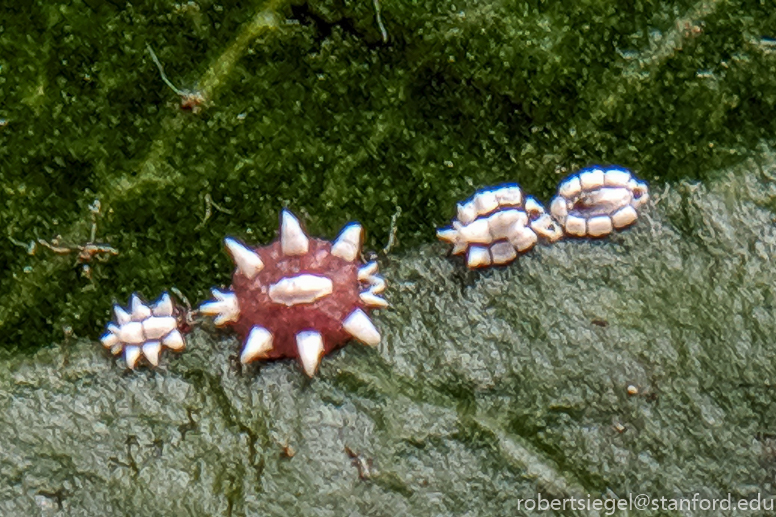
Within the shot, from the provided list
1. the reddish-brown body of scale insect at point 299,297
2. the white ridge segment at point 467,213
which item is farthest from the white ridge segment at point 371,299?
the white ridge segment at point 467,213

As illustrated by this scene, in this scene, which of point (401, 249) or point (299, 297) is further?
point (401, 249)

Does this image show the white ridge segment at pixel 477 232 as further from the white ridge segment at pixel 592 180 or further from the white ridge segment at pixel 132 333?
the white ridge segment at pixel 132 333

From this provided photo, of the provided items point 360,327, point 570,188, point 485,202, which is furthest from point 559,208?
point 360,327

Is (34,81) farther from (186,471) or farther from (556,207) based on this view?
(556,207)

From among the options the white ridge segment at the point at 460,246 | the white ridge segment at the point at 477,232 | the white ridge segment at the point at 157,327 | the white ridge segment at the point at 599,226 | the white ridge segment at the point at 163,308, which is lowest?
the white ridge segment at the point at 157,327

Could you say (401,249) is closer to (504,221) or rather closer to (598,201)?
(504,221)

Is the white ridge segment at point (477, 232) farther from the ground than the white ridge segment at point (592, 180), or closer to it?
closer to it
